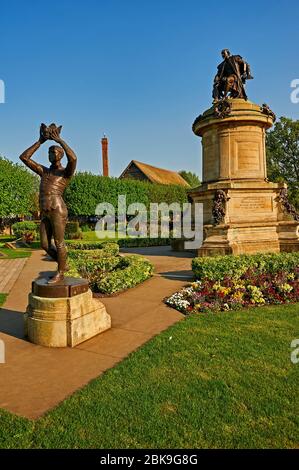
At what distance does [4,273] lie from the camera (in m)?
12.5

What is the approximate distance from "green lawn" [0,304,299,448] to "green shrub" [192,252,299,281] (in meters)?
2.96

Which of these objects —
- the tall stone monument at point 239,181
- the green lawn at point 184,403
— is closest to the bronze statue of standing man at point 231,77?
the tall stone monument at point 239,181

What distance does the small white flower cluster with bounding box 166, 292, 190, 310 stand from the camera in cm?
663

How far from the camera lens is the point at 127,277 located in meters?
8.40

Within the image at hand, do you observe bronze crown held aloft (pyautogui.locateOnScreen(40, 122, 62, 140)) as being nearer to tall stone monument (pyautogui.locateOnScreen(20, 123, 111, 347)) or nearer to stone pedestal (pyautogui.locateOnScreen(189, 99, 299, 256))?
tall stone monument (pyautogui.locateOnScreen(20, 123, 111, 347))

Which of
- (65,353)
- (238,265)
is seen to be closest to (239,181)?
(238,265)

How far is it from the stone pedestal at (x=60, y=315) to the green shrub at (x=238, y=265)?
145 inches

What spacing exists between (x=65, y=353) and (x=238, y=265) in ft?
16.2

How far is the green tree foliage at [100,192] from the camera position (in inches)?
1527

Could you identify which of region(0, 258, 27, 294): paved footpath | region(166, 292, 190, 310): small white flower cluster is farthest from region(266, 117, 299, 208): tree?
region(166, 292, 190, 310): small white flower cluster

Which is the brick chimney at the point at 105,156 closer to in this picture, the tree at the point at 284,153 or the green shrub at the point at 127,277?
the tree at the point at 284,153
